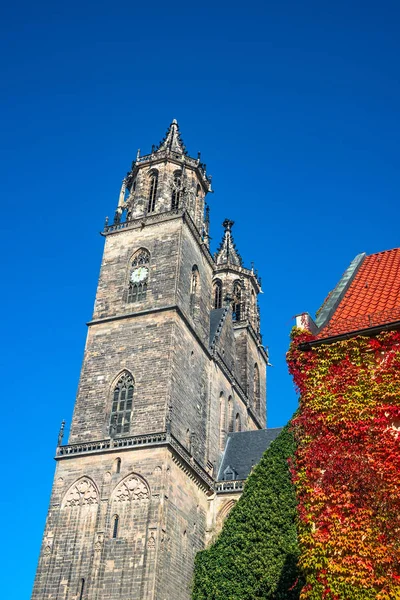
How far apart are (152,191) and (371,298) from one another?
2043cm

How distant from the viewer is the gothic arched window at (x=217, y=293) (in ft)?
144

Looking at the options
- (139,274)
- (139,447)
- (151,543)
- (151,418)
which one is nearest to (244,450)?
(151,418)

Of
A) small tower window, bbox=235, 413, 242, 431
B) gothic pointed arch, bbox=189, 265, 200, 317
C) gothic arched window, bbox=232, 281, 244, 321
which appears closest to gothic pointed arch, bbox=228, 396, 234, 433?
small tower window, bbox=235, 413, 242, 431

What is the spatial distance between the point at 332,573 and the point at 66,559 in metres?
14.6

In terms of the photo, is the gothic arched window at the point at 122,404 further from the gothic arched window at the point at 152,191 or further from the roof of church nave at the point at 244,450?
the gothic arched window at the point at 152,191

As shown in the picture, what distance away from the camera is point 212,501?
91.2 feet

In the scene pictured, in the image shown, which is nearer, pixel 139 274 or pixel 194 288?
pixel 139 274

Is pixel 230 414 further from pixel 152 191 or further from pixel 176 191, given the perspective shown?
pixel 152 191

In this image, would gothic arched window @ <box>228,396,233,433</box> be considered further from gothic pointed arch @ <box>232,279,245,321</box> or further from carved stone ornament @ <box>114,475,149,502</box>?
carved stone ornament @ <box>114,475,149,502</box>

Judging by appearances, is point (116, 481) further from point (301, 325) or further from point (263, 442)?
point (301, 325)

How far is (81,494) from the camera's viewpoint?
24594mm

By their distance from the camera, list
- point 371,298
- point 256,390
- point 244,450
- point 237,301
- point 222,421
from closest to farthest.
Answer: point 371,298 < point 244,450 < point 222,421 < point 256,390 < point 237,301

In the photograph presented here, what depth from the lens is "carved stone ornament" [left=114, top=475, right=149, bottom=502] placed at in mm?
23594

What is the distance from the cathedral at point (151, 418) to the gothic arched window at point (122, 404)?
0.05m
